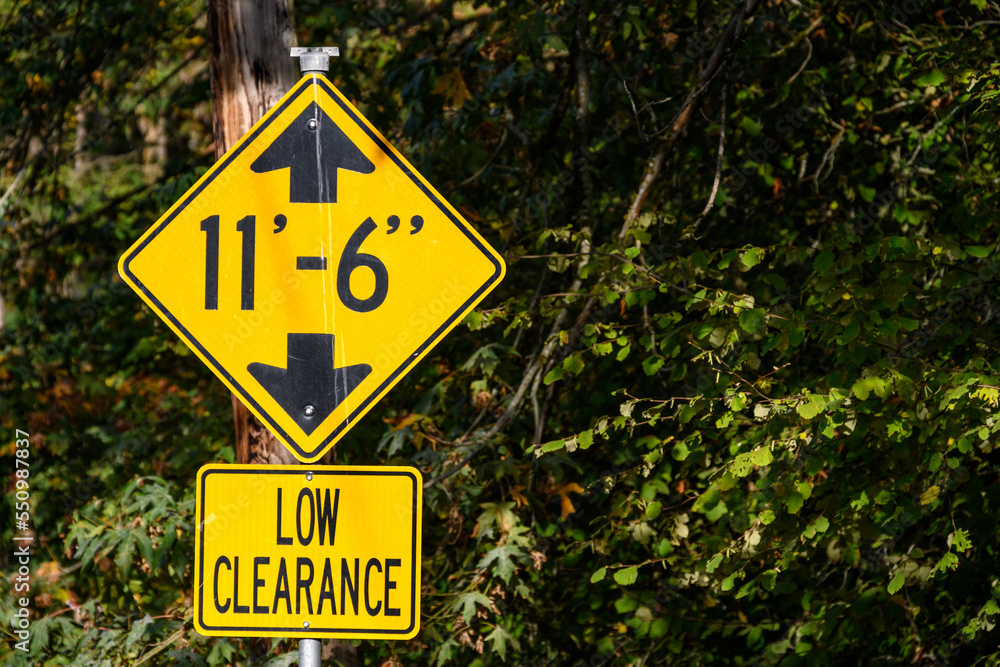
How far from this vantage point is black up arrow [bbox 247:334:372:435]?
239cm

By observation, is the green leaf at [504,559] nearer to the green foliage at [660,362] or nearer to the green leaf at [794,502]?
the green foliage at [660,362]

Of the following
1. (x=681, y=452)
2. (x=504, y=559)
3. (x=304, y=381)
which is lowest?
(x=504, y=559)

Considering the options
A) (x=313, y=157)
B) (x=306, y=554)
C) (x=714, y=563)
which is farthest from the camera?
(x=714, y=563)

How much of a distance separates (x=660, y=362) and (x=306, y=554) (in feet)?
6.20

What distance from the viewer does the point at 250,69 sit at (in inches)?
129

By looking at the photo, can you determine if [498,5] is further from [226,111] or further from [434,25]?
[226,111]

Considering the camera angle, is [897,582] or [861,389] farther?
[897,582]

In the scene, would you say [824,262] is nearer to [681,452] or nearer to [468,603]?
[681,452]

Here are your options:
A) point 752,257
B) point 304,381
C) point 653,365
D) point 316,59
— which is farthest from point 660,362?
point 316,59

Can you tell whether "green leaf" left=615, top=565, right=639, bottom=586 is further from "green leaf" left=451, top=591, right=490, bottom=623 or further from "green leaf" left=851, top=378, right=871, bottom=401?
"green leaf" left=851, top=378, right=871, bottom=401

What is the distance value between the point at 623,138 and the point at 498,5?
107 cm

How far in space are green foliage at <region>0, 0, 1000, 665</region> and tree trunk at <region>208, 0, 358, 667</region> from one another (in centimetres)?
90

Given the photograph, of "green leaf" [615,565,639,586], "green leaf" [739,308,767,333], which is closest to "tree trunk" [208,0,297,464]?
"green leaf" [615,565,639,586]

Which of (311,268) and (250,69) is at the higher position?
(250,69)
